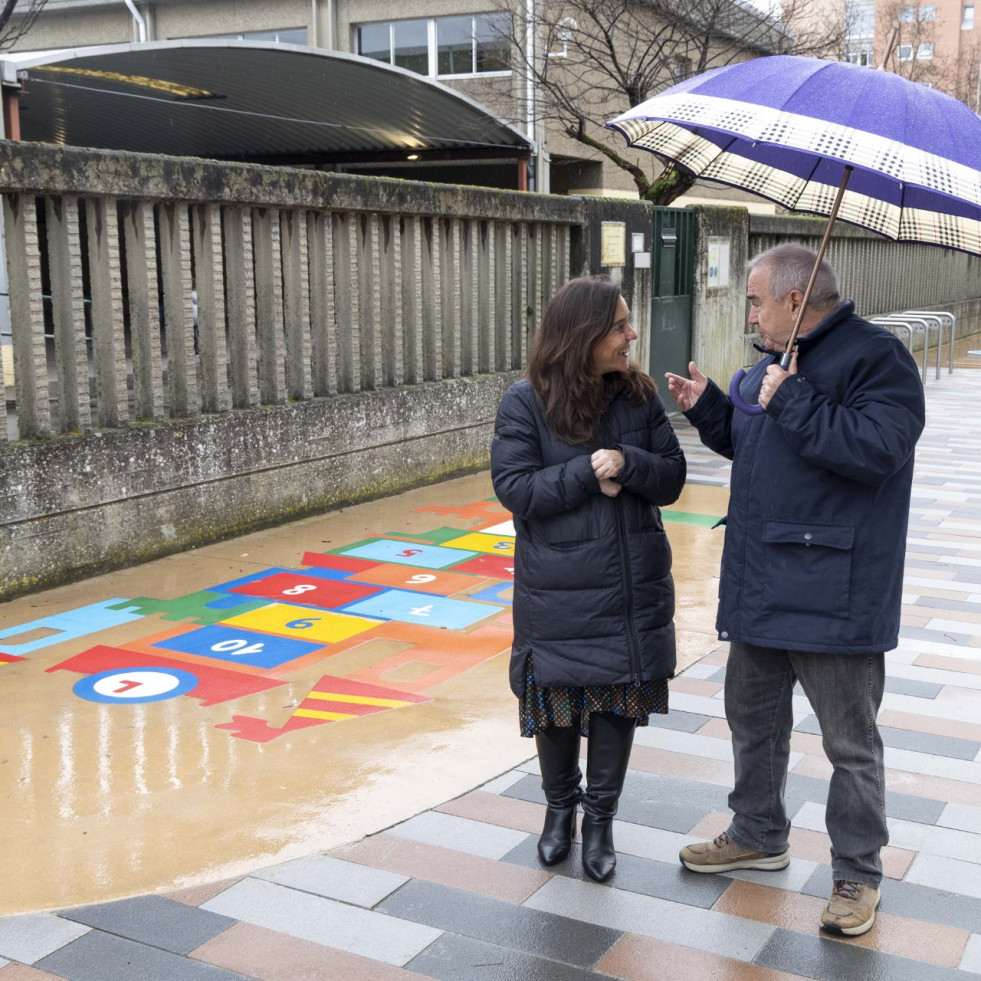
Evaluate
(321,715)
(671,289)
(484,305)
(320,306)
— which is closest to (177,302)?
(320,306)

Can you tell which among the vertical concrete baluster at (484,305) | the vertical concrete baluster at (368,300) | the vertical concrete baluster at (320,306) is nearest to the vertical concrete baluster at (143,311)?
the vertical concrete baluster at (320,306)

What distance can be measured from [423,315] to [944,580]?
422 cm

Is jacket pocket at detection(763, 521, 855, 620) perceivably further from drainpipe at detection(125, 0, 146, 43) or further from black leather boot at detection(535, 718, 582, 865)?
drainpipe at detection(125, 0, 146, 43)

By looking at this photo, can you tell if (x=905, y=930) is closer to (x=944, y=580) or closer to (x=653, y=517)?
(x=653, y=517)

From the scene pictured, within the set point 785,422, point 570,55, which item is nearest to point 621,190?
point 570,55

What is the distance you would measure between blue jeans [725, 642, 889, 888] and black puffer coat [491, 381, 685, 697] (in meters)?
0.24

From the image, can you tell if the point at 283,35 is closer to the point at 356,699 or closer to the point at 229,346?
the point at 229,346

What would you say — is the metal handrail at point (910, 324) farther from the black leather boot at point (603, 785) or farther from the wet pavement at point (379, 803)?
the black leather boot at point (603, 785)

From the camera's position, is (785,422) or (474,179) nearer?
(785,422)

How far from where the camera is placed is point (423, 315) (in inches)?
355

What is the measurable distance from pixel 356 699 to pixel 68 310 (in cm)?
294

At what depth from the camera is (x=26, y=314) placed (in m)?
6.06

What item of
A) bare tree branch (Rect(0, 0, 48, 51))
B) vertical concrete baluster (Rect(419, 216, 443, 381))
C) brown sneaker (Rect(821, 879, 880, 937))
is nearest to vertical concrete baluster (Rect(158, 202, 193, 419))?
vertical concrete baluster (Rect(419, 216, 443, 381))

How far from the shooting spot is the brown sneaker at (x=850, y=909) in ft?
9.82
